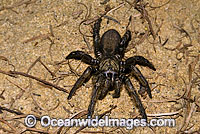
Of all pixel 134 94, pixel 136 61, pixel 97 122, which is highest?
pixel 136 61

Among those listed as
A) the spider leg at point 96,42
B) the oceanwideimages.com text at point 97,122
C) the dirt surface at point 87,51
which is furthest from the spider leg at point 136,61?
the oceanwideimages.com text at point 97,122

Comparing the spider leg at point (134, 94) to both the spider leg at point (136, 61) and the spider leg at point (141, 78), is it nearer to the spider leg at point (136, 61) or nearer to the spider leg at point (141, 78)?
the spider leg at point (141, 78)

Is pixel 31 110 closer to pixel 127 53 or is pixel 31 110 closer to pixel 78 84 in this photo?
pixel 78 84

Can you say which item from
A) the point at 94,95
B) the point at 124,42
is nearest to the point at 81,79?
the point at 94,95

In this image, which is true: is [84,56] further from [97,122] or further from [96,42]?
[97,122]

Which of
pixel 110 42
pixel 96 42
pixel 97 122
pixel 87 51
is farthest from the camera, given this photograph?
pixel 87 51

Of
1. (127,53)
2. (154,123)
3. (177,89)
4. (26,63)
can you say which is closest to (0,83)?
(26,63)
